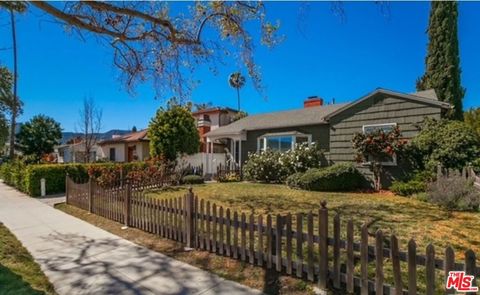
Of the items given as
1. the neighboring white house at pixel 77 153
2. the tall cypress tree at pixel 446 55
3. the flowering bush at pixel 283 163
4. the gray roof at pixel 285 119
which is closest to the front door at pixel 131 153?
the neighboring white house at pixel 77 153

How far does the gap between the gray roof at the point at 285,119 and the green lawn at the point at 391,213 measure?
245 inches

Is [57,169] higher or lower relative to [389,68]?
lower

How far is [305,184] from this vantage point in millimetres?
12602

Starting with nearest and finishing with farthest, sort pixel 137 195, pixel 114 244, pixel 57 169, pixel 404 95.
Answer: pixel 114 244
pixel 137 195
pixel 404 95
pixel 57 169

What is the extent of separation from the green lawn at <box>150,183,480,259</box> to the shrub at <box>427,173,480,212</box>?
323 millimetres

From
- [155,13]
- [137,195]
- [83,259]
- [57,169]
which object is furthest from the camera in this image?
[57,169]

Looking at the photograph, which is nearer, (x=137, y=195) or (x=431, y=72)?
(x=137, y=195)

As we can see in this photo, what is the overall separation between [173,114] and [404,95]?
45.2 feet

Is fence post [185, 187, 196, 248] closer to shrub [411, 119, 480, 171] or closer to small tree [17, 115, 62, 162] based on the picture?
shrub [411, 119, 480, 171]

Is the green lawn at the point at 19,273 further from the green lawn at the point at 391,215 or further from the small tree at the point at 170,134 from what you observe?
the small tree at the point at 170,134

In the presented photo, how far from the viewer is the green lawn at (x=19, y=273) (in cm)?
392

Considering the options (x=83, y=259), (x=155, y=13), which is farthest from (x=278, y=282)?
(x=155, y=13)

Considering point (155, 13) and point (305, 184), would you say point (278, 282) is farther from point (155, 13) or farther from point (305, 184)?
point (305, 184)

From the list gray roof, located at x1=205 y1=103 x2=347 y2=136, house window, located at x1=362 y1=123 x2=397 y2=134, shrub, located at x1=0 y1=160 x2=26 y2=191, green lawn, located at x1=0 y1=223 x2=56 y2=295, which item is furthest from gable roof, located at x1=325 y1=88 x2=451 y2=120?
shrub, located at x1=0 y1=160 x2=26 y2=191
